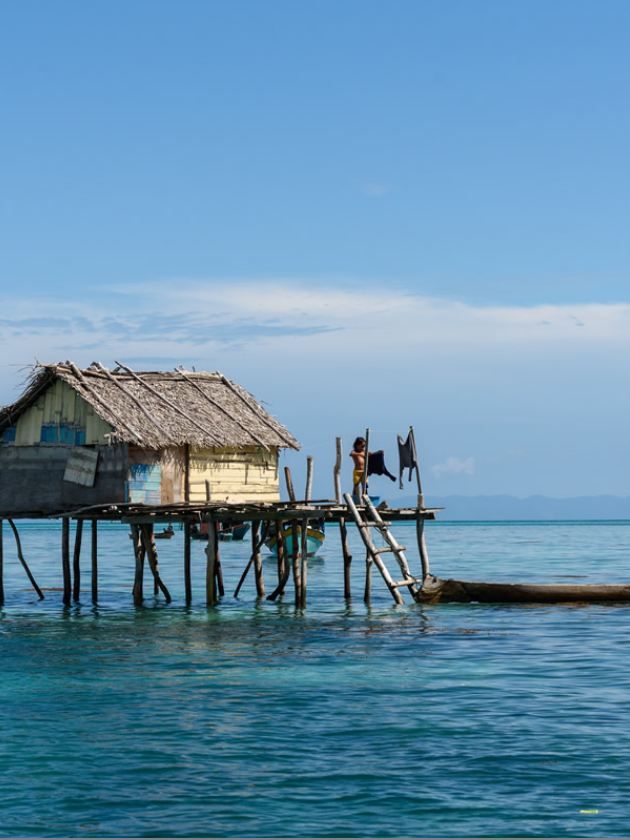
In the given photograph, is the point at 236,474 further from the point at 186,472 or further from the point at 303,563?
the point at 303,563

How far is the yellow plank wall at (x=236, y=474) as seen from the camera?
2983 cm

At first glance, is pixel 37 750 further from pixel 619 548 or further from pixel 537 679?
pixel 619 548

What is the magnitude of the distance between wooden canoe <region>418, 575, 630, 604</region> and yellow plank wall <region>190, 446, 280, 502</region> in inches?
206

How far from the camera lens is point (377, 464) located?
29094 millimetres

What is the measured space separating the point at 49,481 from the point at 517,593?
36.8 ft

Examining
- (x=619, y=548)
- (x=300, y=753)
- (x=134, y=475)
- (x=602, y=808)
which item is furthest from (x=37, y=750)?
(x=619, y=548)

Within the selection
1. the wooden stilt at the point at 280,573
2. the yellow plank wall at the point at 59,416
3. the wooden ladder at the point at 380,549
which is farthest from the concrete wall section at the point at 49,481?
the wooden ladder at the point at 380,549

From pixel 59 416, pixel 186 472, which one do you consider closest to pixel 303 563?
pixel 186 472

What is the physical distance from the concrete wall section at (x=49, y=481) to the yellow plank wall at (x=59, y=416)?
31 cm

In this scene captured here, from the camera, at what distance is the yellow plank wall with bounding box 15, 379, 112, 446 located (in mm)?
28625

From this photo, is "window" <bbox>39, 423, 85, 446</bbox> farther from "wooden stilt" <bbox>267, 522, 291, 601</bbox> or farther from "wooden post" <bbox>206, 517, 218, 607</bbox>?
"wooden stilt" <bbox>267, 522, 291, 601</bbox>

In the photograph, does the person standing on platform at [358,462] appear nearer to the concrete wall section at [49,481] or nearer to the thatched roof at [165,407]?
the thatched roof at [165,407]

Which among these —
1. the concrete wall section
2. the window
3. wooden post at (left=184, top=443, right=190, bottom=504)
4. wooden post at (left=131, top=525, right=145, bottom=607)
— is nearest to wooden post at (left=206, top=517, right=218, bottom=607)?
wooden post at (left=184, top=443, right=190, bottom=504)

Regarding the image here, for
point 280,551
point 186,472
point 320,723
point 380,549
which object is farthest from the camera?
point 280,551
